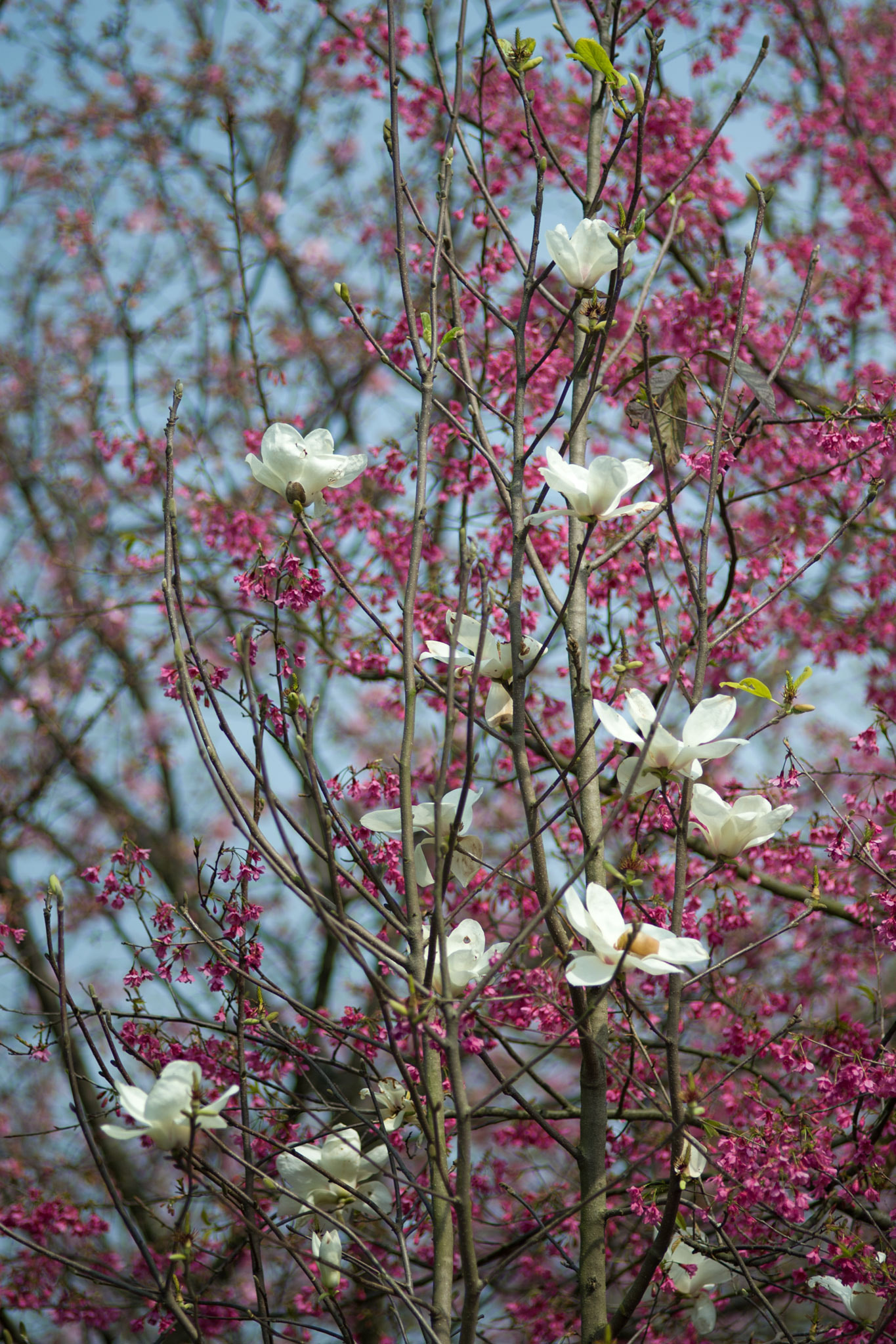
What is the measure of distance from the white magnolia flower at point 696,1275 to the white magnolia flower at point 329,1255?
0.68 meters

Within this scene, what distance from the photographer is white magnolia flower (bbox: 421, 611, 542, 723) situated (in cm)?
191

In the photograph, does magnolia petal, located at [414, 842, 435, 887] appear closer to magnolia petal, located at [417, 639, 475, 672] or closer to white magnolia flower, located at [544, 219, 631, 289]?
magnolia petal, located at [417, 639, 475, 672]

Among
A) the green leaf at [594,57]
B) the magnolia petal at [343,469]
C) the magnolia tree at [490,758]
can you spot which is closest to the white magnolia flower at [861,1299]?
the magnolia tree at [490,758]

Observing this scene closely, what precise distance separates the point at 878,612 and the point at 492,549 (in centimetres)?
209

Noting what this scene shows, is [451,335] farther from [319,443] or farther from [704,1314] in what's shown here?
[704,1314]

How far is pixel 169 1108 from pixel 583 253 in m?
1.54

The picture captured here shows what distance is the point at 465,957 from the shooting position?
5.51ft

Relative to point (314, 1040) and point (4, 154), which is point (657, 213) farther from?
point (4, 154)

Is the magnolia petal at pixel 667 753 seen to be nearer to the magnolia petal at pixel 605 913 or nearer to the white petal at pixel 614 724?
the white petal at pixel 614 724

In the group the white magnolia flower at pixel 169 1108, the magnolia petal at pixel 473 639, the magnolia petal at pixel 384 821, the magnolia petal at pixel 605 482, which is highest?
the magnolia petal at pixel 605 482

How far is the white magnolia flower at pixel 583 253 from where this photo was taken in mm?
1904

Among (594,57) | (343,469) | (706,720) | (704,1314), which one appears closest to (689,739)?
(706,720)

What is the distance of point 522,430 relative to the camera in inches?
80.2

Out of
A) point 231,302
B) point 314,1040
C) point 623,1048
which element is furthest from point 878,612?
point 231,302
